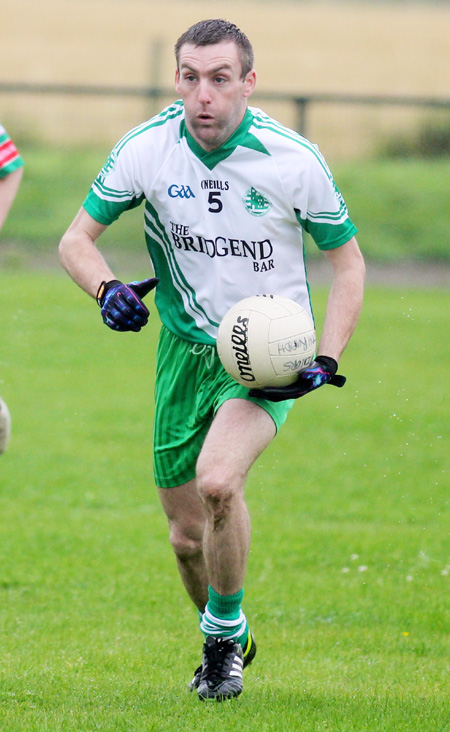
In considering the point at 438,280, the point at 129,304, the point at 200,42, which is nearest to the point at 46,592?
the point at 129,304

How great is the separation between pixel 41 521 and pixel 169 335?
3.42 metres

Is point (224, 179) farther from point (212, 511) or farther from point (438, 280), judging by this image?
point (438, 280)

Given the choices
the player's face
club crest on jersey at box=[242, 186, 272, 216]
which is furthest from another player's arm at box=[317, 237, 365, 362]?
the player's face

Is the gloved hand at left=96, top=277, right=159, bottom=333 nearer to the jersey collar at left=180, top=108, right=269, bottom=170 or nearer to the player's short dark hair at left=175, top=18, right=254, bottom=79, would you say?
the jersey collar at left=180, top=108, right=269, bottom=170

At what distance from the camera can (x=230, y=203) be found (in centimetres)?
482

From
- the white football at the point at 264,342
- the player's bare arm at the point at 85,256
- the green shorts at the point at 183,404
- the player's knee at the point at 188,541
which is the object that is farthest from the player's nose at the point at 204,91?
the player's knee at the point at 188,541

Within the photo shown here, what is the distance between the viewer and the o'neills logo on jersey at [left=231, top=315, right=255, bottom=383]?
4441 millimetres

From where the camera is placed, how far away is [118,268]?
659 inches

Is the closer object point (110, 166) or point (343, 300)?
point (343, 300)

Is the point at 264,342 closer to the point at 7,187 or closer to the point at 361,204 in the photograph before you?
the point at 7,187

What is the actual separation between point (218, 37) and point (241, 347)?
50.4 inches

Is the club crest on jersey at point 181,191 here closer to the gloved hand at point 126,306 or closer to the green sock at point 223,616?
the gloved hand at point 126,306

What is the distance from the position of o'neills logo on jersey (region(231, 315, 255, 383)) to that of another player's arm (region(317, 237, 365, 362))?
0.39 meters

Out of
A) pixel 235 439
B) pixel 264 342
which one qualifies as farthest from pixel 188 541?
pixel 264 342
